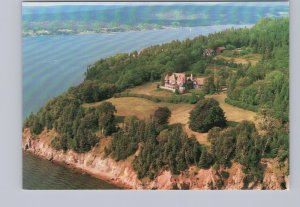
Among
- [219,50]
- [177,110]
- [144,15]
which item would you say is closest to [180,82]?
[177,110]

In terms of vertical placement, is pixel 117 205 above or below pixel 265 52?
below

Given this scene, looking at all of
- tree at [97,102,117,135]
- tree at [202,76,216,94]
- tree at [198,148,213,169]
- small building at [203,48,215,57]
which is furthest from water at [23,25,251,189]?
tree at [198,148,213,169]

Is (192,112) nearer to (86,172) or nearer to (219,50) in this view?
(219,50)

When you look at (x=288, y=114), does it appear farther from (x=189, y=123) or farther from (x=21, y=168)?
(x=21, y=168)

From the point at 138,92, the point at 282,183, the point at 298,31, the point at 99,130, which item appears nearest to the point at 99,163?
the point at 99,130

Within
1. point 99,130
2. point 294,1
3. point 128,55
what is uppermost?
point 294,1

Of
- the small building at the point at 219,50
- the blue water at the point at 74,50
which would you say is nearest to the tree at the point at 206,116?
the small building at the point at 219,50
